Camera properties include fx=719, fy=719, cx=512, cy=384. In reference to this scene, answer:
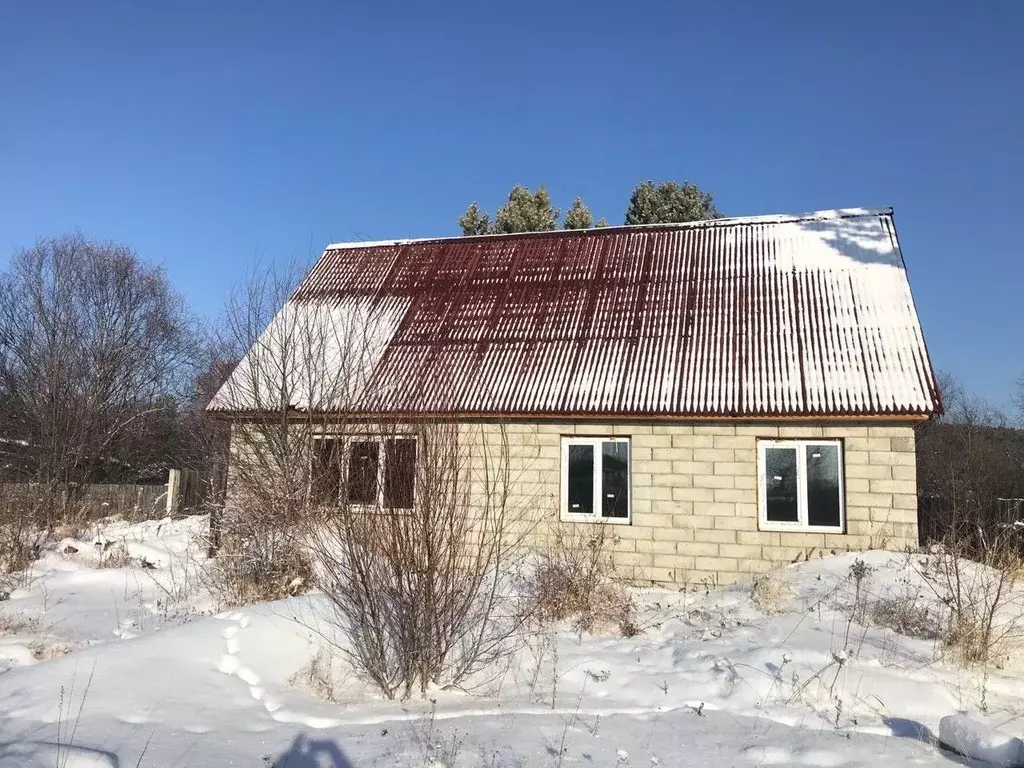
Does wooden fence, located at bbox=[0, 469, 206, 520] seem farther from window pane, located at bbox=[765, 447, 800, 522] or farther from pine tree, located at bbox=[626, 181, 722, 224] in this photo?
pine tree, located at bbox=[626, 181, 722, 224]

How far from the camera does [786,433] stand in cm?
1064

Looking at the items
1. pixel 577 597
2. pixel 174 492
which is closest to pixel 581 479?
pixel 577 597

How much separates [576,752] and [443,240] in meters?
13.9

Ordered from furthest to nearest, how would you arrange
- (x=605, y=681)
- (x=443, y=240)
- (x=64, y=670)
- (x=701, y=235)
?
(x=443, y=240)
(x=701, y=235)
(x=605, y=681)
(x=64, y=670)

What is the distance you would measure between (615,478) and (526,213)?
23499mm

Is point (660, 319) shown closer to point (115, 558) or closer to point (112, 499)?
point (115, 558)

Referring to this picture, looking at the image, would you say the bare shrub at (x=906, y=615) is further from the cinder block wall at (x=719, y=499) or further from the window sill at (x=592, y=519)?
the window sill at (x=592, y=519)

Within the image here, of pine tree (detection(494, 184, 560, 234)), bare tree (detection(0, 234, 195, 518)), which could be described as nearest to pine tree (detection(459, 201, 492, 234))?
pine tree (detection(494, 184, 560, 234))

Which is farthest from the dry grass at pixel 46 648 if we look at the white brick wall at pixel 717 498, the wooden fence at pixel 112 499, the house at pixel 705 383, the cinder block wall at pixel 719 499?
the cinder block wall at pixel 719 499

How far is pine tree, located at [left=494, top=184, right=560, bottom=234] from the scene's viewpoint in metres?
32.7

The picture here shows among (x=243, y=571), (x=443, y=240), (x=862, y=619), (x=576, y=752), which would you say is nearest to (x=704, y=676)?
(x=576, y=752)

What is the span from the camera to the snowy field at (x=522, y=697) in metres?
4.60

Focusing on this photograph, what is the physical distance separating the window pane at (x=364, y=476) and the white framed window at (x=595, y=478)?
575 centimetres

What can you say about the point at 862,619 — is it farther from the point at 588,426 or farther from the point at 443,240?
the point at 443,240
